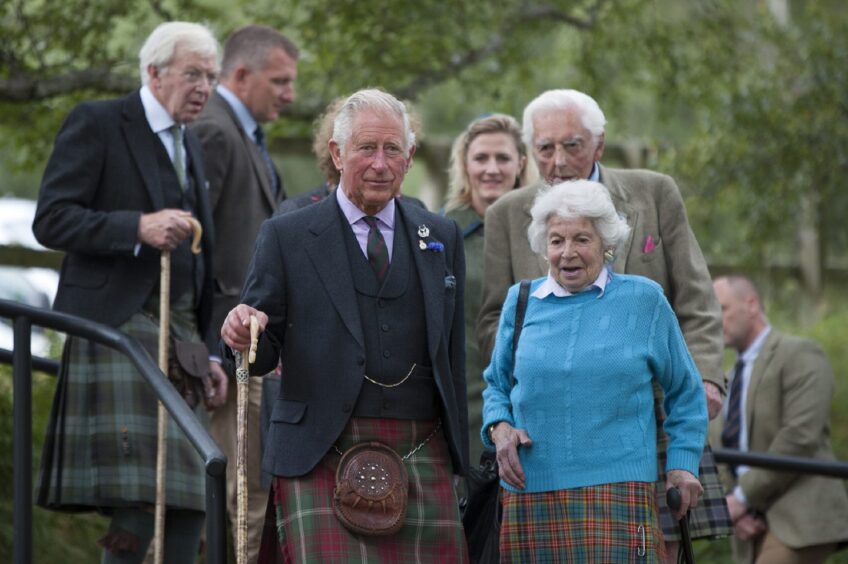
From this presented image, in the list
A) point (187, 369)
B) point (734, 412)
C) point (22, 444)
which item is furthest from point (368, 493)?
point (734, 412)

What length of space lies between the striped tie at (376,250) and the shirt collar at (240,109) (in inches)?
83.3

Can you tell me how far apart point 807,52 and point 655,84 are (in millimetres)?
995

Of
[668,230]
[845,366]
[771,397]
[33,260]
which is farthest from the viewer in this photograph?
[845,366]

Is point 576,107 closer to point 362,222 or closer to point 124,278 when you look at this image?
point 362,222

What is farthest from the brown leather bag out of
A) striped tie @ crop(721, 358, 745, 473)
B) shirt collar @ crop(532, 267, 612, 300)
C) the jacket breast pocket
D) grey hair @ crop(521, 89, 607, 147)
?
striped tie @ crop(721, 358, 745, 473)

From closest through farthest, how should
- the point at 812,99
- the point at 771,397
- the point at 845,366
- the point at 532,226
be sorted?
the point at 532,226
the point at 771,397
the point at 812,99
the point at 845,366

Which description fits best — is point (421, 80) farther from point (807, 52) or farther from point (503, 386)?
point (503, 386)

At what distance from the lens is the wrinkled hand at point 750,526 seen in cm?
752

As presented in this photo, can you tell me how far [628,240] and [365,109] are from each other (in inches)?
49.2

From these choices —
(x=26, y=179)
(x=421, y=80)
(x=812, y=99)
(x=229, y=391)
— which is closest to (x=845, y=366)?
(x=812, y=99)

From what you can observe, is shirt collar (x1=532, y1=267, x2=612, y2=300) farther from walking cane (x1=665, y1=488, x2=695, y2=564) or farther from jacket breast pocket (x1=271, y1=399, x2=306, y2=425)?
jacket breast pocket (x1=271, y1=399, x2=306, y2=425)

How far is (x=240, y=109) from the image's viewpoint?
6.86m

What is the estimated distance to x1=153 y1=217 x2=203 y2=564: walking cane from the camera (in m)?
5.48

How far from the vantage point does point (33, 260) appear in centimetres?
903
